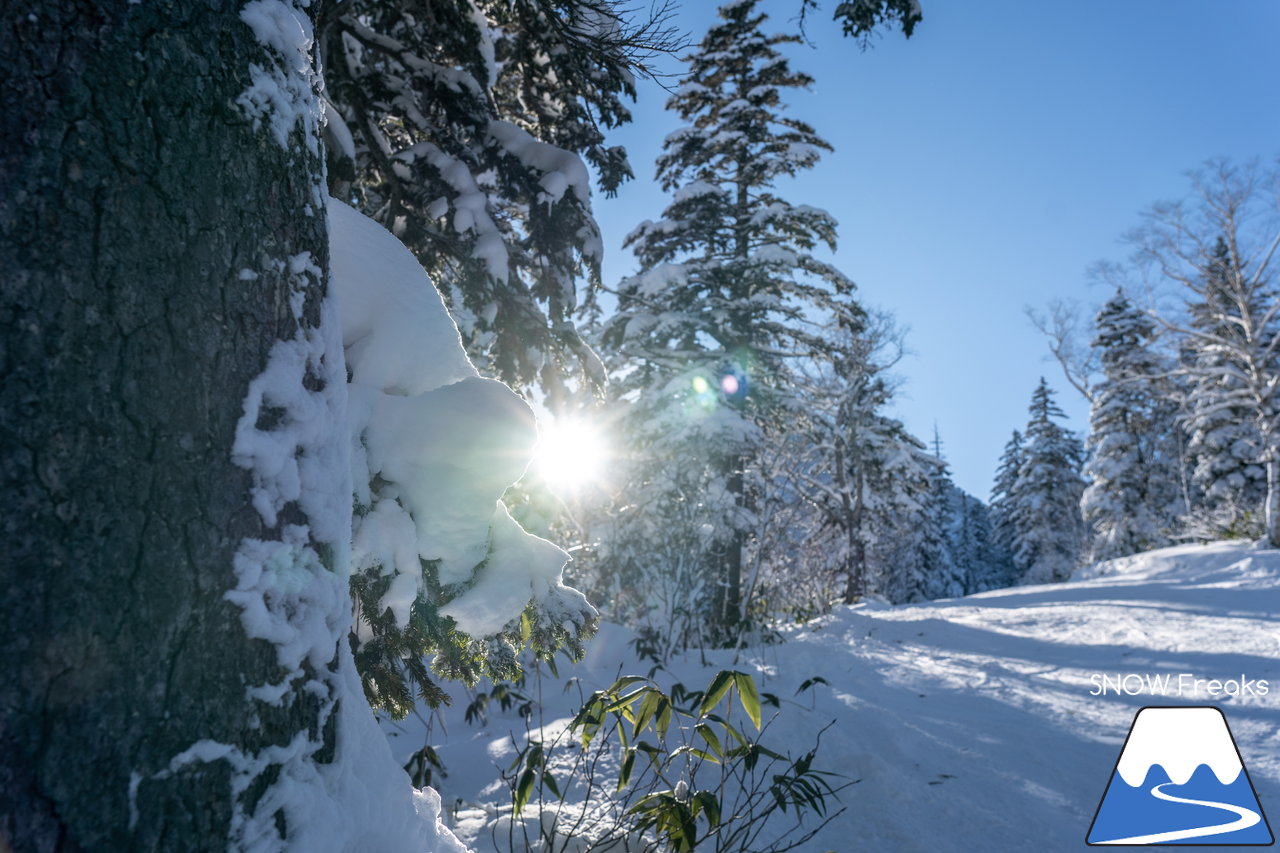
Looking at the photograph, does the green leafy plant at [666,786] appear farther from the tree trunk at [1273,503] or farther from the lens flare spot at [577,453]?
the tree trunk at [1273,503]

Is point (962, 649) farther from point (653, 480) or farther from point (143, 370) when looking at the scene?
point (143, 370)

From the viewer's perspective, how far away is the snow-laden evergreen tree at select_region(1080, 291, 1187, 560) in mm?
23094

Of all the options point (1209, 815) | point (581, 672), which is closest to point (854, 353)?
point (581, 672)

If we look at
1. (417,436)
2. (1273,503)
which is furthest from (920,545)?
(417,436)

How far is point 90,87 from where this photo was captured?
0.97 m

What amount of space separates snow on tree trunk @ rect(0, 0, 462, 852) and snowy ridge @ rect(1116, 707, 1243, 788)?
350cm

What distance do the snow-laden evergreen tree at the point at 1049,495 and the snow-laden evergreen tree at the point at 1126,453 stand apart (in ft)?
17.6

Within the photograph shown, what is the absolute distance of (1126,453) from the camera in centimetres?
2361

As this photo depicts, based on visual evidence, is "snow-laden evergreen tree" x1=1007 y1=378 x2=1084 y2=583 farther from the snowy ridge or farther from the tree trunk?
the snowy ridge

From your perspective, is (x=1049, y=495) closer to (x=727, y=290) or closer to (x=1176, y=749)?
(x=727, y=290)

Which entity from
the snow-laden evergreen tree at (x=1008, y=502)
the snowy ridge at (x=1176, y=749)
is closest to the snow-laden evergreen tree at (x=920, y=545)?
the snow-laden evergreen tree at (x=1008, y=502)

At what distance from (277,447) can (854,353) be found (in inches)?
669

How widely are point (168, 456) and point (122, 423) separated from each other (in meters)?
0.07

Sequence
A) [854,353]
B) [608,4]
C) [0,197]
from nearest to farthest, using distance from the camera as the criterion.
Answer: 1. [0,197]
2. [608,4]
3. [854,353]
